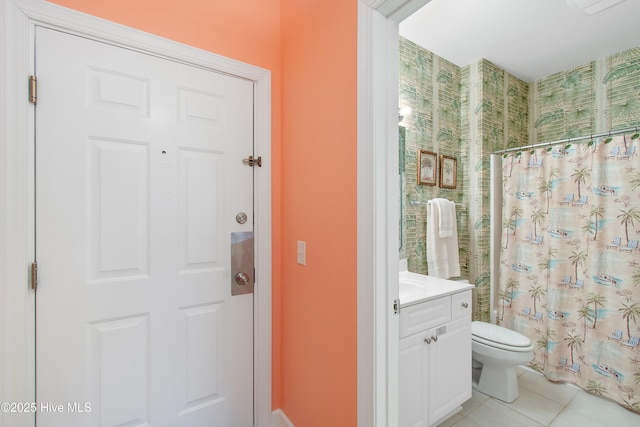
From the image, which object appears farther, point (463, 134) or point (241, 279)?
point (463, 134)

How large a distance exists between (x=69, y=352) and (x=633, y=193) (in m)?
3.21

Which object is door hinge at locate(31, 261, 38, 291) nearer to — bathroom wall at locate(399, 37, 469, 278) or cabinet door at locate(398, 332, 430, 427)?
cabinet door at locate(398, 332, 430, 427)

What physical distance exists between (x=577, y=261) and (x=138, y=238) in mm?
2883

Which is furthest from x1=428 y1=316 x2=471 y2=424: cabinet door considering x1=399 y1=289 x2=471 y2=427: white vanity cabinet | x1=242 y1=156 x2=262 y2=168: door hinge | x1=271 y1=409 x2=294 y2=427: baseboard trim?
x1=242 y1=156 x2=262 y2=168: door hinge

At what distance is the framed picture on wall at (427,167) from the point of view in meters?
2.16

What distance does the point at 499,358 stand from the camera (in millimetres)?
1786

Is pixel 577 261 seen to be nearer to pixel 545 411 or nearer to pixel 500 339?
pixel 500 339

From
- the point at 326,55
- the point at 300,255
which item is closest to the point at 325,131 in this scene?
the point at 326,55

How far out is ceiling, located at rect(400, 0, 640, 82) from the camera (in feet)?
5.82

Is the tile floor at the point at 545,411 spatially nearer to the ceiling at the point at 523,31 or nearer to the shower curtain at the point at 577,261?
the shower curtain at the point at 577,261

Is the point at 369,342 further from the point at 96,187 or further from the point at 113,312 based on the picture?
the point at 96,187

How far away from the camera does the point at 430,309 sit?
1433 mm

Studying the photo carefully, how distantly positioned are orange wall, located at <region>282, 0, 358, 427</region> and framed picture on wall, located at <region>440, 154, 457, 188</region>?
151cm

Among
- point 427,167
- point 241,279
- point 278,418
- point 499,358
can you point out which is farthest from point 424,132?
point 278,418
